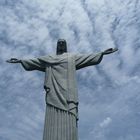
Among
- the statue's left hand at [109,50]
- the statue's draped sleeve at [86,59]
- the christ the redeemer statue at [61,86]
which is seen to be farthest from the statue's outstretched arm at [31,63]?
the statue's left hand at [109,50]

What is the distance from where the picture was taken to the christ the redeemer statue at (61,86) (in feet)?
43.6

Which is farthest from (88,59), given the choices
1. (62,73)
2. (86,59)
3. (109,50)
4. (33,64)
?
(33,64)

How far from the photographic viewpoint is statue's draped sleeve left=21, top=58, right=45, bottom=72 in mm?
15320

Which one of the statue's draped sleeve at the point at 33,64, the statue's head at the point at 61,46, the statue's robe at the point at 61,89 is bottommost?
the statue's robe at the point at 61,89

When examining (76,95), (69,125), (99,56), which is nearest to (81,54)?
(99,56)

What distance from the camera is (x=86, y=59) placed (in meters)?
15.0

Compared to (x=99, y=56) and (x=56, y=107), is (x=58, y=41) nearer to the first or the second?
(x=99, y=56)

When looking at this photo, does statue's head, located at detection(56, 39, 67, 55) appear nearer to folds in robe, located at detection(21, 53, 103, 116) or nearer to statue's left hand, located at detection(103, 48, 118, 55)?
folds in robe, located at detection(21, 53, 103, 116)

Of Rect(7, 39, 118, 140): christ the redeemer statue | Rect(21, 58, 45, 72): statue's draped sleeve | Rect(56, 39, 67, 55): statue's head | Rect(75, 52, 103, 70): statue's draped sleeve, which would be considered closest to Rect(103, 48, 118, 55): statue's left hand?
Rect(7, 39, 118, 140): christ the redeemer statue

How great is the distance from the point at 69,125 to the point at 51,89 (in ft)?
6.30

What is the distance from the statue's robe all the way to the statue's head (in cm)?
37

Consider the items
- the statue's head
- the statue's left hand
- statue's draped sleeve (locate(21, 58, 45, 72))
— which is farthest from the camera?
the statue's head

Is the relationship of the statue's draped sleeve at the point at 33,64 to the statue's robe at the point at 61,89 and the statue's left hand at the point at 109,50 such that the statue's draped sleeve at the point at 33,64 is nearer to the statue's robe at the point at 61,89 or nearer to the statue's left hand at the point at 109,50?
the statue's robe at the point at 61,89

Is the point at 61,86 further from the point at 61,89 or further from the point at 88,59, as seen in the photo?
the point at 88,59
